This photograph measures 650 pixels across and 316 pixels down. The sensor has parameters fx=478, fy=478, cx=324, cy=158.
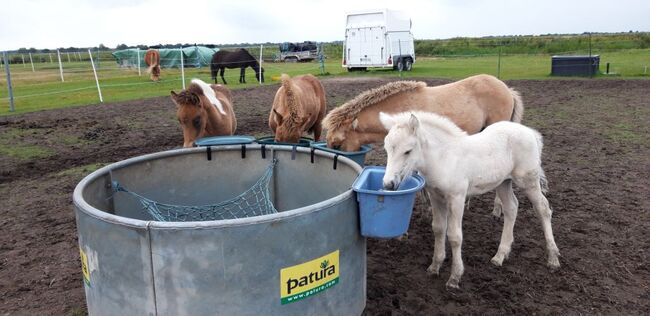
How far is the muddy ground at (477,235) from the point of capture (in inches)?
159

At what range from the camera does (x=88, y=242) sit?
9.80 feet

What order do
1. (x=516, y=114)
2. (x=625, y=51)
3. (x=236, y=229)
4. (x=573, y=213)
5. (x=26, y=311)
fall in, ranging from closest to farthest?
1. (x=236, y=229)
2. (x=26, y=311)
3. (x=573, y=213)
4. (x=516, y=114)
5. (x=625, y=51)

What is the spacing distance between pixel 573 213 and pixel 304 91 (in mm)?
4231

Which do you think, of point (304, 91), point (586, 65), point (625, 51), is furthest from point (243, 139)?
point (625, 51)

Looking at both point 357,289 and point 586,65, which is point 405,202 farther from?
point 586,65

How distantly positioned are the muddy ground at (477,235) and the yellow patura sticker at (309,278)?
→ 0.85 meters

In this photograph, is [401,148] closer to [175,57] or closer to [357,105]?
[357,105]

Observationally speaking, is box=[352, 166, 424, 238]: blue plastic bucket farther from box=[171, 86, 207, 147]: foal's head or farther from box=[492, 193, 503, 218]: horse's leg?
box=[171, 86, 207, 147]: foal's head

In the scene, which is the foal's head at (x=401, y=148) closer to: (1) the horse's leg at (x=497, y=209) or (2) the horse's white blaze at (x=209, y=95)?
(1) the horse's leg at (x=497, y=209)

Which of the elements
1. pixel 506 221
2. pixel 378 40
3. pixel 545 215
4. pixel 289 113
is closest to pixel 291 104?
pixel 289 113

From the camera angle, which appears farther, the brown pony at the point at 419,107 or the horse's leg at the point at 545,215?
the brown pony at the point at 419,107

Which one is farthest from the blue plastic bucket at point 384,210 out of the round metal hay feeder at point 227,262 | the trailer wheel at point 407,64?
the trailer wheel at point 407,64

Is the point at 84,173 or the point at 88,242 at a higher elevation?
the point at 88,242

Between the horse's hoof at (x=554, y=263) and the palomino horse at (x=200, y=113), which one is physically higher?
the palomino horse at (x=200, y=113)
